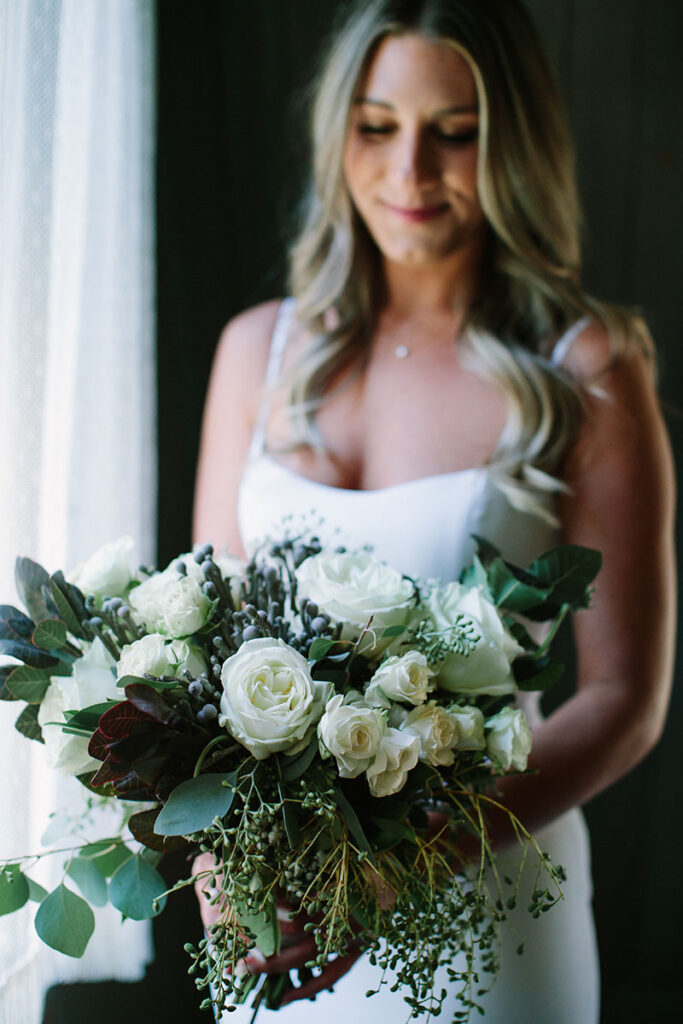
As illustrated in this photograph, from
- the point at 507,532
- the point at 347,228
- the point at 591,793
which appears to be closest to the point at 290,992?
the point at 591,793

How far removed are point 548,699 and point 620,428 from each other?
3.00ft

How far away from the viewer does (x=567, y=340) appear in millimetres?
A: 1497

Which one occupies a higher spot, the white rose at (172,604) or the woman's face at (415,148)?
the woman's face at (415,148)

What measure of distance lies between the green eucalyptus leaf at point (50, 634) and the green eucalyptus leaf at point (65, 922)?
242mm

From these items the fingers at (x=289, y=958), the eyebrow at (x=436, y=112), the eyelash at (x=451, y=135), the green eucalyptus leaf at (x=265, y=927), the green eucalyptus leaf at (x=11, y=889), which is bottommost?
the fingers at (x=289, y=958)

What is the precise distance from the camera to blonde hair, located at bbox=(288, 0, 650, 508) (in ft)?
4.58

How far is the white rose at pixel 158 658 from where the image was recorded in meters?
0.79

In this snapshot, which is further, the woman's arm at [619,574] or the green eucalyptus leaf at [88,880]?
the woman's arm at [619,574]

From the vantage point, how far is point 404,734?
2.55 ft

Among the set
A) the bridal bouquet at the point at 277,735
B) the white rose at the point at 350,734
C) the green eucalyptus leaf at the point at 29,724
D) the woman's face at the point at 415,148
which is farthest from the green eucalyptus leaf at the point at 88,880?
the woman's face at the point at 415,148

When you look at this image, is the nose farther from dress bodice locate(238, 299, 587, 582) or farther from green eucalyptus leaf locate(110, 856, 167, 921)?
green eucalyptus leaf locate(110, 856, 167, 921)

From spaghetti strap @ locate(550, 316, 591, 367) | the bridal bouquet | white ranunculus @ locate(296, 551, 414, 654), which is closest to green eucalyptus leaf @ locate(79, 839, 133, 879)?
the bridal bouquet

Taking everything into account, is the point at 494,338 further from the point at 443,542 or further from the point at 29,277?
the point at 29,277

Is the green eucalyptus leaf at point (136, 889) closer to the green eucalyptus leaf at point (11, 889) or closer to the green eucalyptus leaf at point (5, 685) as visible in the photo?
the green eucalyptus leaf at point (11, 889)
